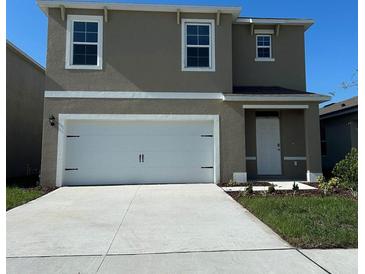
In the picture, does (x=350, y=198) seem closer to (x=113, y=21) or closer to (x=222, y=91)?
(x=222, y=91)

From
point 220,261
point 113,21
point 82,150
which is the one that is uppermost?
point 113,21

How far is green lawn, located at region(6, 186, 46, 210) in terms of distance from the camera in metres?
9.08

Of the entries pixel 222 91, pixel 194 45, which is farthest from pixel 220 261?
pixel 194 45

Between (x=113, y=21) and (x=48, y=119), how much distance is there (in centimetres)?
453

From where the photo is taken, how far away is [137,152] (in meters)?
12.7

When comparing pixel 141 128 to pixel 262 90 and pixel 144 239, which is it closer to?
pixel 262 90

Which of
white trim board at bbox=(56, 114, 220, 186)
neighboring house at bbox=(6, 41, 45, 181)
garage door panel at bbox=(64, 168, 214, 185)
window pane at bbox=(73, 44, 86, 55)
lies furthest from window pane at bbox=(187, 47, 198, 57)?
neighboring house at bbox=(6, 41, 45, 181)

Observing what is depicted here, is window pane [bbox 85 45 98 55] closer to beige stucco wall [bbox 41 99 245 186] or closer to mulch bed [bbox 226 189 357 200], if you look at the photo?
beige stucco wall [bbox 41 99 245 186]

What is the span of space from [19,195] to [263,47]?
448 inches

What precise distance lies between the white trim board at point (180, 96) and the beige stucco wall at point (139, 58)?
167 millimetres

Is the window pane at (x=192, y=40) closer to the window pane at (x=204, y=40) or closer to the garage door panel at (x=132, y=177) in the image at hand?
the window pane at (x=204, y=40)

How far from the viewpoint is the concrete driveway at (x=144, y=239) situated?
4.55m

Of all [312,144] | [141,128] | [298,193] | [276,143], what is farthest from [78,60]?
[312,144]

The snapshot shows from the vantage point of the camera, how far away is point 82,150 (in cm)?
1259
